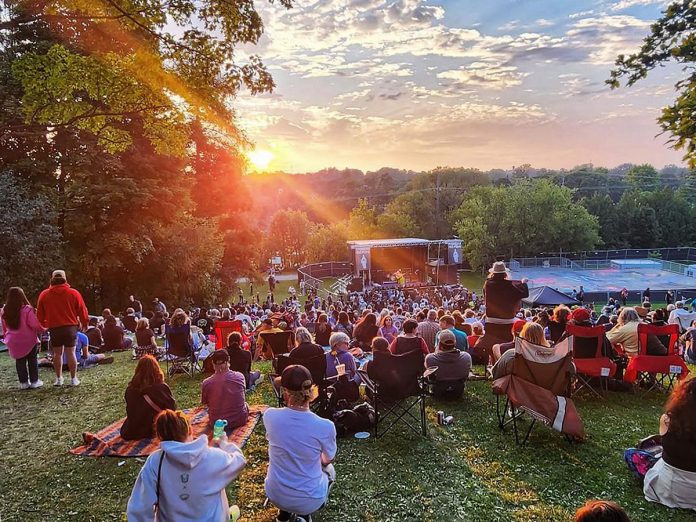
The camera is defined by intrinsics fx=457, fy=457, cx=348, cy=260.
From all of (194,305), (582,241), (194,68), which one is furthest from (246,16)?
(582,241)

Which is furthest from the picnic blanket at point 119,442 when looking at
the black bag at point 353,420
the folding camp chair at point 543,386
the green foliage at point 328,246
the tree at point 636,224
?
the tree at point 636,224

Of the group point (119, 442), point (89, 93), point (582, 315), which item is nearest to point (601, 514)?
point (119, 442)

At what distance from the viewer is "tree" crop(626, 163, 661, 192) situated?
2869 inches

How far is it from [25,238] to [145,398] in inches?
461

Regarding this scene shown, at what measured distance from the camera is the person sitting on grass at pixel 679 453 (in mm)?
3189

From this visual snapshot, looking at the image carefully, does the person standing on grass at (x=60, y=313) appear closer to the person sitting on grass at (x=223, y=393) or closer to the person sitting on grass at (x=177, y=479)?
the person sitting on grass at (x=223, y=393)

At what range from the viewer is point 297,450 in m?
2.92

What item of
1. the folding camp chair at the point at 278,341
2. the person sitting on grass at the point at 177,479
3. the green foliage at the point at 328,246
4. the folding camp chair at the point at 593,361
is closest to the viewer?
the person sitting on grass at the point at 177,479

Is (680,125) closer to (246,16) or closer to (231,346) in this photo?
(246,16)

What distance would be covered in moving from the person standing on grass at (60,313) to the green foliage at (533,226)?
146 ft

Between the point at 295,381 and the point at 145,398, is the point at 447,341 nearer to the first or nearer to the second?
the point at 295,381

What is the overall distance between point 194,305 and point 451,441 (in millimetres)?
19416

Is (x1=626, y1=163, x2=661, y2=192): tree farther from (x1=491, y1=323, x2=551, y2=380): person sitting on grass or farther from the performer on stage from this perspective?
(x1=491, y1=323, x2=551, y2=380): person sitting on grass

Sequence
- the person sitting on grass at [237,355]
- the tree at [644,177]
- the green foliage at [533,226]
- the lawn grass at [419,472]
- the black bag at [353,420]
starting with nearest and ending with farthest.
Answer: the lawn grass at [419,472], the black bag at [353,420], the person sitting on grass at [237,355], the green foliage at [533,226], the tree at [644,177]
